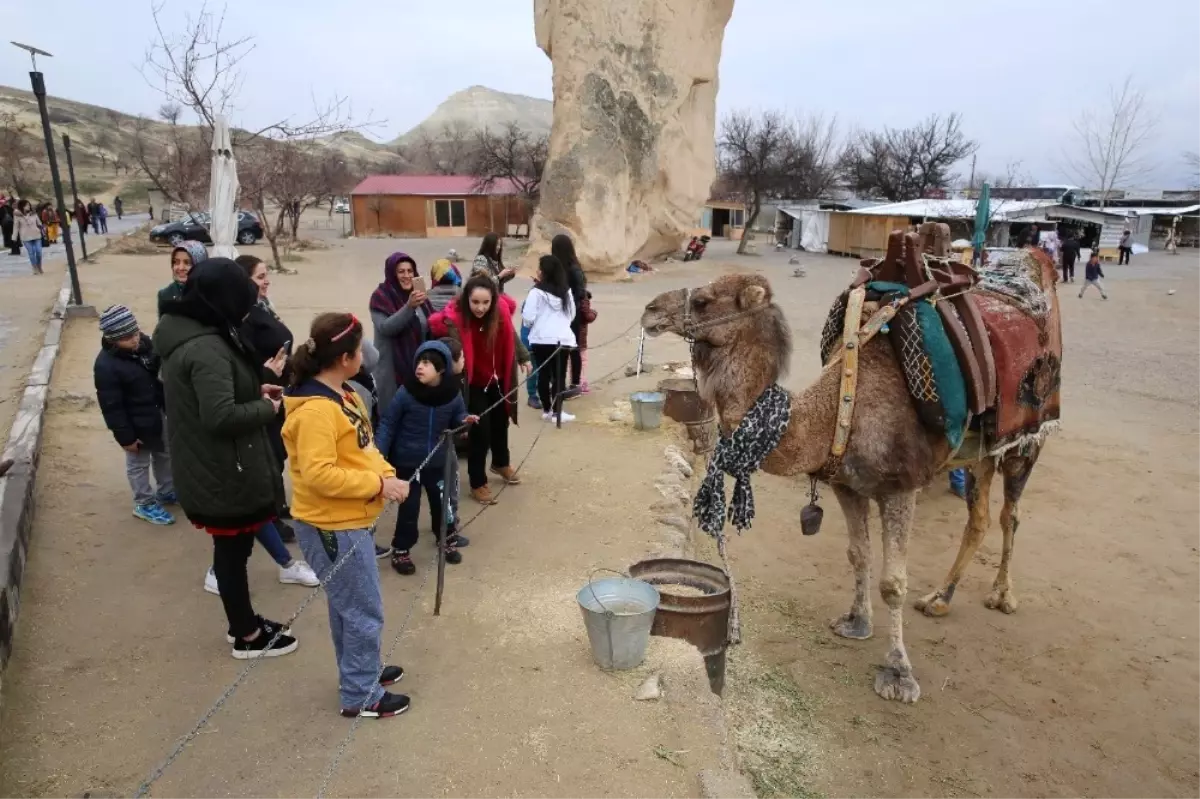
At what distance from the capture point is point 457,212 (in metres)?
40.5

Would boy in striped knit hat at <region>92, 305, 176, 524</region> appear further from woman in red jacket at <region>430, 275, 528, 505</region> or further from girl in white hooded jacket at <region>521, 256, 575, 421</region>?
girl in white hooded jacket at <region>521, 256, 575, 421</region>

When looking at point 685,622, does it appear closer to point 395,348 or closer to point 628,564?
point 628,564

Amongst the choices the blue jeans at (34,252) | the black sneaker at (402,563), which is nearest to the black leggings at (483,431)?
the black sneaker at (402,563)

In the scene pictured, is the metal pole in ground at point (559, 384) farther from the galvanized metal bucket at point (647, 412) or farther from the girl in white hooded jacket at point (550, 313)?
the galvanized metal bucket at point (647, 412)

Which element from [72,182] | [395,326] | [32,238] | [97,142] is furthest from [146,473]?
[97,142]

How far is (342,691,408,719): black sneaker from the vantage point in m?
3.40

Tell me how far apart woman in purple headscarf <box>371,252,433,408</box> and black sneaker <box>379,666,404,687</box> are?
253 cm

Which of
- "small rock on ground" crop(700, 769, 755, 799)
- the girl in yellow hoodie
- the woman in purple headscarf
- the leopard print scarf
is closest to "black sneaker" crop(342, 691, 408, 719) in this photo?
the girl in yellow hoodie

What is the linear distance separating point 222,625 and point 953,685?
13.6 feet

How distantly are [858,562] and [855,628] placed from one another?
1.67 ft

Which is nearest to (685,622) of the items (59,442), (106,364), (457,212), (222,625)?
(222,625)

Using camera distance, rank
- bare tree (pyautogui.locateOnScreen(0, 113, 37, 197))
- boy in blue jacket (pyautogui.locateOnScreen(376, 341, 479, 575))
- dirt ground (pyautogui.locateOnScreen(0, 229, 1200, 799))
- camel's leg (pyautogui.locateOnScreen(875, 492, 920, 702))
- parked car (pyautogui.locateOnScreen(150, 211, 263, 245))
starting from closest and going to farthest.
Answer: dirt ground (pyautogui.locateOnScreen(0, 229, 1200, 799)) < camel's leg (pyautogui.locateOnScreen(875, 492, 920, 702)) < boy in blue jacket (pyautogui.locateOnScreen(376, 341, 479, 575)) < parked car (pyautogui.locateOnScreen(150, 211, 263, 245)) < bare tree (pyautogui.locateOnScreen(0, 113, 37, 197))

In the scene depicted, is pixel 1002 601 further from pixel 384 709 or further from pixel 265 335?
pixel 265 335

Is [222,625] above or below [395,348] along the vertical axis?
below
